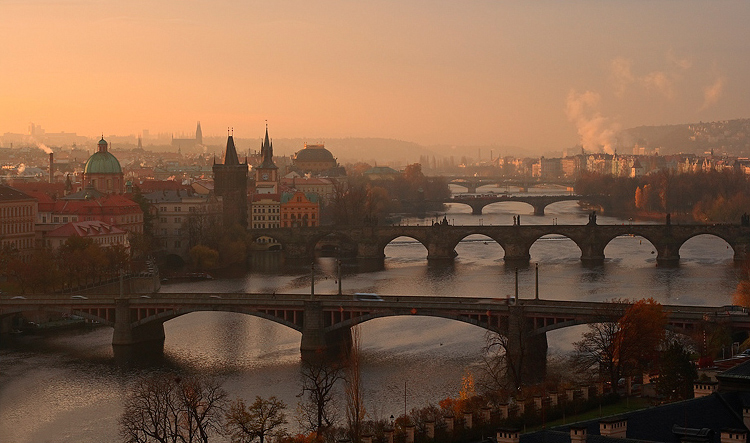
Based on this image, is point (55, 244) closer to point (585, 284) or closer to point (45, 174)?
point (585, 284)

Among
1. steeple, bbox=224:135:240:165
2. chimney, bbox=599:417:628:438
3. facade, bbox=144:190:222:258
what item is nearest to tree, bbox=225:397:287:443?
chimney, bbox=599:417:628:438

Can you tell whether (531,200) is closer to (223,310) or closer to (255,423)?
(223,310)

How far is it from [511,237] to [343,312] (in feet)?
127

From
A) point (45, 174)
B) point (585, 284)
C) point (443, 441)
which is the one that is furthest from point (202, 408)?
point (45, 174)

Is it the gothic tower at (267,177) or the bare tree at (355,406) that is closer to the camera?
the bare tree at (355,406)

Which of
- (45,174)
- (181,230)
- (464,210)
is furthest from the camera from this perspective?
(45,174)

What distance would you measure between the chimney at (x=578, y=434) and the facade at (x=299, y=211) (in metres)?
81.1

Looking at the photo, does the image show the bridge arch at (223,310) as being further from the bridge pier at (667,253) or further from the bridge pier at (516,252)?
the bridge pier at (667,253)

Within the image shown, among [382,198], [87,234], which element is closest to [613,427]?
[87,234]

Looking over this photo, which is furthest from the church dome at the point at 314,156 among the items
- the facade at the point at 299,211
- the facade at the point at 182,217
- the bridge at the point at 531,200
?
the facade at the point at 182,217

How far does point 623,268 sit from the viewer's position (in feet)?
245

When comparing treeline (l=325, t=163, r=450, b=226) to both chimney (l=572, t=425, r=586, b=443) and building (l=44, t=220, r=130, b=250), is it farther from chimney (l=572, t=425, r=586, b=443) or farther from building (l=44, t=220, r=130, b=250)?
chimney (l=572, t=425, r=586, b=443)

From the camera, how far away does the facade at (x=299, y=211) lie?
101250mm

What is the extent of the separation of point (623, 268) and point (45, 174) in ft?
342
